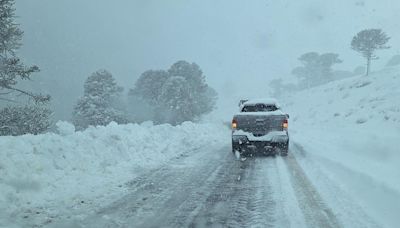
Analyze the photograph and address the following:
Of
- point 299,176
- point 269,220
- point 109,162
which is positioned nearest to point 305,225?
point 269,220

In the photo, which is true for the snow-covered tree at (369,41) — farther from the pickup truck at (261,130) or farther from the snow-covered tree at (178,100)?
the pickup truck at (261,130)

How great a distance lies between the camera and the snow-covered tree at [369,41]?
6150cm

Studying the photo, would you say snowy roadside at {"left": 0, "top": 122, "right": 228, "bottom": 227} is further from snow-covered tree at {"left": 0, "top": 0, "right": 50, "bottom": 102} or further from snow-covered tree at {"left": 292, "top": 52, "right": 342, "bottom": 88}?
snow-covered tree at {"left": 292, "top": 52, "right": 342, "bottom": 88}

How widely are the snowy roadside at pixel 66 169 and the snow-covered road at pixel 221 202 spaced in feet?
1.42

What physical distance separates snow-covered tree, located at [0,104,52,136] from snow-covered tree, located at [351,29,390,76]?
49528 millimetres

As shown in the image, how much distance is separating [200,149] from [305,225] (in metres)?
9.85

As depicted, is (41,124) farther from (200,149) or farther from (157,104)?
(157,104)

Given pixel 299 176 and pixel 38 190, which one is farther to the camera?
pixel 299 176

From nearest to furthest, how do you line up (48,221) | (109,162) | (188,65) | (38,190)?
(48,221) → (38,190) → (109,162) → (188,65)

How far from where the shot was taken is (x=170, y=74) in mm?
65750

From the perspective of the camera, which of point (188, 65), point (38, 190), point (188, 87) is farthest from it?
point (188, 65)

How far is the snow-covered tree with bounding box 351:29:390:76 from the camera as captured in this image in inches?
2421

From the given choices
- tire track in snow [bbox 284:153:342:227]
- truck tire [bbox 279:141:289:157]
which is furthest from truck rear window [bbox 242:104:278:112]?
tire track in snow [bbox 284:153:342:227]

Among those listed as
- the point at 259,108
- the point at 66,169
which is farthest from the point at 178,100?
the point at 66,169
